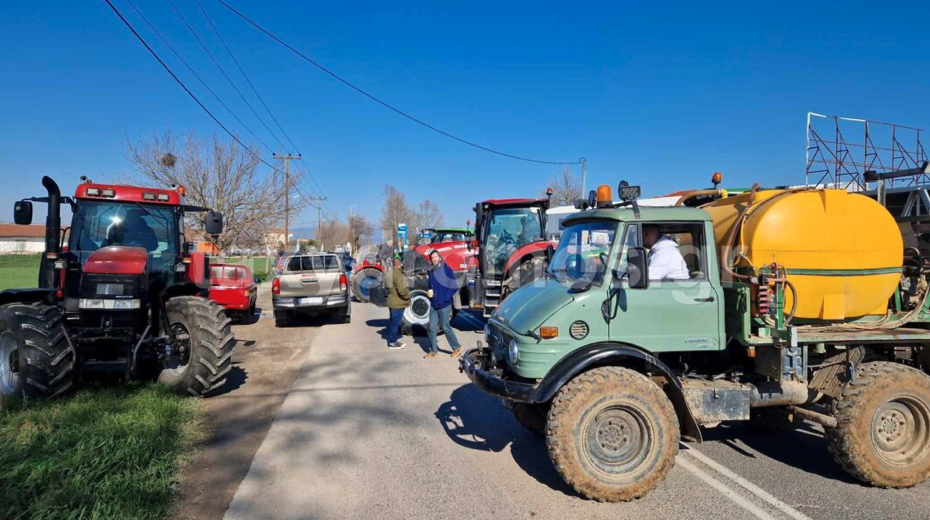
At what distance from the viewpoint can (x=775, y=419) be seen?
509 centimetres

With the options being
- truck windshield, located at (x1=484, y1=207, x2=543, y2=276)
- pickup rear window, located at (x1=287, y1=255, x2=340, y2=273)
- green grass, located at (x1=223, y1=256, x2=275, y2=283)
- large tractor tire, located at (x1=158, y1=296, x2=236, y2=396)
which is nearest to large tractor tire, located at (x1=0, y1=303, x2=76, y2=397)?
large tractor tire, located at (x1=158, y1=296, x2=236, y2=396)

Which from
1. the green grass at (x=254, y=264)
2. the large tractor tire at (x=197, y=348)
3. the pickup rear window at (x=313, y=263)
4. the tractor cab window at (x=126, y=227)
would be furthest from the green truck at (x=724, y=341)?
the green grass at (x=254, y=264)

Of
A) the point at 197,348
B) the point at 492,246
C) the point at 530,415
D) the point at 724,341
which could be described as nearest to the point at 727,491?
the point at 724,341

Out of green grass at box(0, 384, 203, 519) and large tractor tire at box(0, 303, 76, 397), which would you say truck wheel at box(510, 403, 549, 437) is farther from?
large tractor tire at box(0, 303, 76, 397)

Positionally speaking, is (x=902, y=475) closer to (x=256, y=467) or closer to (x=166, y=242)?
(x=256, y=467)

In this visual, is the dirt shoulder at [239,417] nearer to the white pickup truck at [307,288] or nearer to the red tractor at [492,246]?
the white pickup truck at [307,288]

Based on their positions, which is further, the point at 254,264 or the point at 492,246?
the point at 254,264

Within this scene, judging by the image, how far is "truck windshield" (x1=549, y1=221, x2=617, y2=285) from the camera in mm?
4543

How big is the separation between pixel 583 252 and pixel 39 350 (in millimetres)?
5604

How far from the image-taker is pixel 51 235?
248 inches

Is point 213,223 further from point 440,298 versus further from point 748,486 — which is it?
point 748,486

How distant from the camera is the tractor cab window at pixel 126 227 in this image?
713 centimetres

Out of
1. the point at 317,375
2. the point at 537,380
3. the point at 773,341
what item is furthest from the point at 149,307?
the point at 773,341

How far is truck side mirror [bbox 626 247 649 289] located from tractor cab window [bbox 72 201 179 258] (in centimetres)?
651
